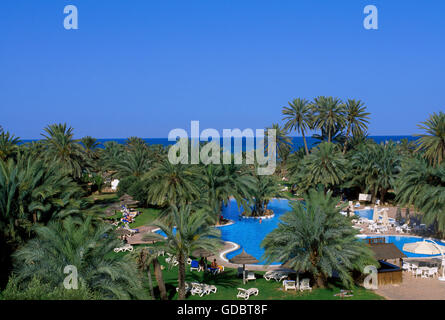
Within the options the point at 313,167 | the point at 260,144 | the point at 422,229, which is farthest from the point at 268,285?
the point at 260,144

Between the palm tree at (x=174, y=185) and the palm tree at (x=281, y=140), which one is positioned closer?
the palm tree at (x=174, y=185)

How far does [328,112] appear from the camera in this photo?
50938 millimetres

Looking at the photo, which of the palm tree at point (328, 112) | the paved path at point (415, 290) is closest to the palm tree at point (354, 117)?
the palm tree at point (328, 112)

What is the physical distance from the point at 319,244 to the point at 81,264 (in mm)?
10424

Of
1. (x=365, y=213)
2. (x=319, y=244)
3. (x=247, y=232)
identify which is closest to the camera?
(x=319, y=244)

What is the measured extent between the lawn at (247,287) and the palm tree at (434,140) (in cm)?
1531

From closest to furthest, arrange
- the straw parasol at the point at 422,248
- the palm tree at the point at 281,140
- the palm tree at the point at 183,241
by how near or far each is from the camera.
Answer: the palm tree at the point at 183,241, the straw parasol at the point at 422,248, the palm tree at the point at 281,140

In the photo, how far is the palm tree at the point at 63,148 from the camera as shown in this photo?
124 ft

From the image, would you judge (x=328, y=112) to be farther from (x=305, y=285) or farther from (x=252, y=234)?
(x=305, y=285)

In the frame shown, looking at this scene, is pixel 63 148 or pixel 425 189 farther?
pixel 63 148

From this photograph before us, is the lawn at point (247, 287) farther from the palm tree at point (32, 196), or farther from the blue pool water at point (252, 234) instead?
the palm tree at point (32, 196)

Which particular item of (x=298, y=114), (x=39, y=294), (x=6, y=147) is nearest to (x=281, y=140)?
(x=298, y=114)
